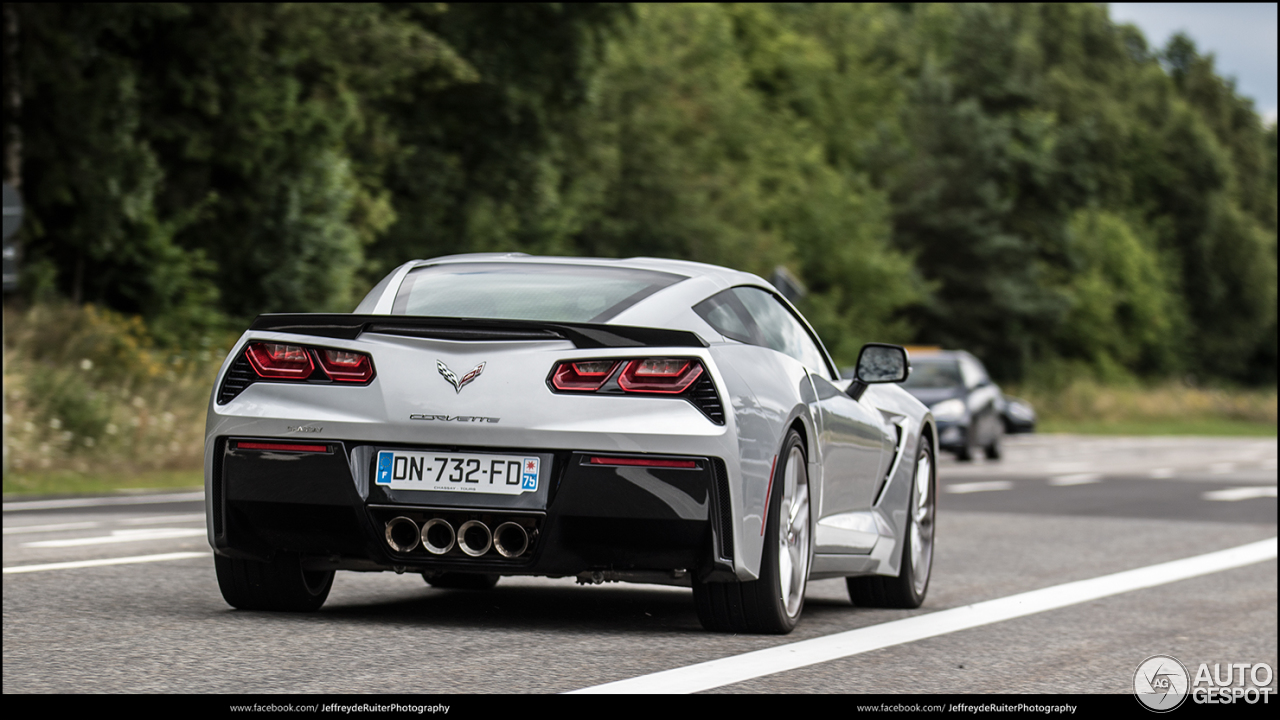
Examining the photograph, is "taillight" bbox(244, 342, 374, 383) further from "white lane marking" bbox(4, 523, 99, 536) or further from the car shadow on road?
"white lane marking" bbox(4, 523, 99, 536)

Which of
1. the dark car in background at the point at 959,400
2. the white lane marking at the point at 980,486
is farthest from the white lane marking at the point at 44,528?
the dark car in background at the point at 959,400

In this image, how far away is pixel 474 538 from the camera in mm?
6609

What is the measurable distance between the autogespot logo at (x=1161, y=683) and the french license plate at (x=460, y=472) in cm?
209

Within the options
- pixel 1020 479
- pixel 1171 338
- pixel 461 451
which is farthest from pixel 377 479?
pixel 1171 338

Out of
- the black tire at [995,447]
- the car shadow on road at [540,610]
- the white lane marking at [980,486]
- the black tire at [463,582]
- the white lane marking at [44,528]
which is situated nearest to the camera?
the car shadow on road at [540,610]

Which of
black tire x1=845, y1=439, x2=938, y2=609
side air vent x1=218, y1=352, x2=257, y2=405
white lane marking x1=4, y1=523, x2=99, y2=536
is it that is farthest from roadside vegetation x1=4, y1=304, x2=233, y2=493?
side air vent x1=218, y1=352, x2=257, y2=405

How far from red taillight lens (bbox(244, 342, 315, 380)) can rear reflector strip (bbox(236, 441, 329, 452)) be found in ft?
0.80

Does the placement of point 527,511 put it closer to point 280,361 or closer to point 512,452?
point 512,452

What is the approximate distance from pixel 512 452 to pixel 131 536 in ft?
19.1

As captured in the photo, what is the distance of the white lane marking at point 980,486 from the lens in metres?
21.0

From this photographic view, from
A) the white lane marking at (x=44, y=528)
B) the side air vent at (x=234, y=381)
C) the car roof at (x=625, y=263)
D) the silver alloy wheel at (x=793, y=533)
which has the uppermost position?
the car roof at (x=625, y=263)

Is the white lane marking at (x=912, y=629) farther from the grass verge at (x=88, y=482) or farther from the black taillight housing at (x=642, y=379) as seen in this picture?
the grass verge at (x=88, y=482)

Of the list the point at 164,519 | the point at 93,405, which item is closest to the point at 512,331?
the point at 164,519

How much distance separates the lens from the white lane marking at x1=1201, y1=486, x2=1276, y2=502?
20.4m
